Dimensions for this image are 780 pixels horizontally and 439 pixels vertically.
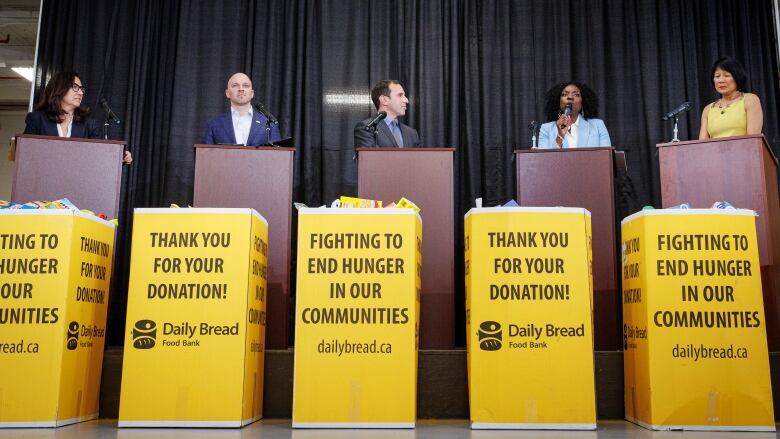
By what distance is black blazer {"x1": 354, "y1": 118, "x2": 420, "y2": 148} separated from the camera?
15.2 ft

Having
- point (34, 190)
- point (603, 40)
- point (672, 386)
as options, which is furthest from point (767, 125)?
point (34, 190)

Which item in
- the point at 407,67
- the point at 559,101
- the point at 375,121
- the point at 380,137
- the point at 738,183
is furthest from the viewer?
the point at 407,67

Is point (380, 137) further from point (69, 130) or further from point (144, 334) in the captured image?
point (144, 334)

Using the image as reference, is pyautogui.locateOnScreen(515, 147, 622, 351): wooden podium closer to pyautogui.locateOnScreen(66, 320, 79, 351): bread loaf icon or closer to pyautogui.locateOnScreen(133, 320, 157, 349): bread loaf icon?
pyautogui.locateOnScreen(133, 320, 157, 349): bread loaf icon

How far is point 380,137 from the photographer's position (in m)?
4.79

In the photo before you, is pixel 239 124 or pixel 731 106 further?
pixel 239 124

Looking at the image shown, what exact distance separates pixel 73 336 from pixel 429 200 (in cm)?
181

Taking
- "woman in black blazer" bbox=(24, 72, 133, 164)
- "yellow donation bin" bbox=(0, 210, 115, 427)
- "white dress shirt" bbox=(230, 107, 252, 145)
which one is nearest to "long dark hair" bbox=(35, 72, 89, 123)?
"woman in black blazer" bbox=(24, 72, 133, 164)

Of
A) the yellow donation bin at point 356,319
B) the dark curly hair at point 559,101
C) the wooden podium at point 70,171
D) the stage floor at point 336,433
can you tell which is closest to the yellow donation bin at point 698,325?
the stage floor at point 336,433

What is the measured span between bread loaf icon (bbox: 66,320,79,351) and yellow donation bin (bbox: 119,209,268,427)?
0.78 feet

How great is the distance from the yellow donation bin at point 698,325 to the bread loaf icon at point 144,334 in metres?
2.00

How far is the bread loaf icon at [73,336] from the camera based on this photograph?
10.3 feet

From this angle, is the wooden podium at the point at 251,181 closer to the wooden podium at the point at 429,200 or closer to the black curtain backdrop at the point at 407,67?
the wooden podium at the point at 429,200

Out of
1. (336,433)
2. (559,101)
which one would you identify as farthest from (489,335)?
(559,101)
